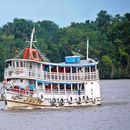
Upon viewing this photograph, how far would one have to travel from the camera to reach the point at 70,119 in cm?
6588

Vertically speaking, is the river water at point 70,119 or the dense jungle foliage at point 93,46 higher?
the dense jungle foliage at point 93,46

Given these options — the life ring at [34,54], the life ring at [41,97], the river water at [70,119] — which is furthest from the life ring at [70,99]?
the life ring at [34,54]

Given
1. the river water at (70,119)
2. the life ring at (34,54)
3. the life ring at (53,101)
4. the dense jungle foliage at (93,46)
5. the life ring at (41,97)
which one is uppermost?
the dense jungle foliage at (93,46)

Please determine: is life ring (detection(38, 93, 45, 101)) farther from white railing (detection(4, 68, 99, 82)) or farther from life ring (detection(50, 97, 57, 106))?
white railing (detection(4, 68, 99, 82))

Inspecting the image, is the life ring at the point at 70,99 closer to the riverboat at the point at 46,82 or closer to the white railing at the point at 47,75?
the riverboat at the point at 46,82

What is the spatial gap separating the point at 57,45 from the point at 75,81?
95.4m

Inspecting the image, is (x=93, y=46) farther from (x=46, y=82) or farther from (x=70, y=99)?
(x=46, y=82)

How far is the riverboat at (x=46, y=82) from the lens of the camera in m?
71.7

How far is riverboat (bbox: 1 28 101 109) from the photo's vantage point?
235 feet

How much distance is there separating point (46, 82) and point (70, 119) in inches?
312

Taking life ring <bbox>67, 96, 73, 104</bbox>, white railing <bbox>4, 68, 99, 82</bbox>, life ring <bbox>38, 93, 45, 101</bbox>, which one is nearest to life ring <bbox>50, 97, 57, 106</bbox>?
life ring <bbox>38, 93, 45, 101</bbox>

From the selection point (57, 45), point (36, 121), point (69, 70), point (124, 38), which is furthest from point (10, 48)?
point (36, 121)

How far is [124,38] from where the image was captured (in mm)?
173875

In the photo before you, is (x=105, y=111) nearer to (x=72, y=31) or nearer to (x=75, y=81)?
(x=75, y=81)
